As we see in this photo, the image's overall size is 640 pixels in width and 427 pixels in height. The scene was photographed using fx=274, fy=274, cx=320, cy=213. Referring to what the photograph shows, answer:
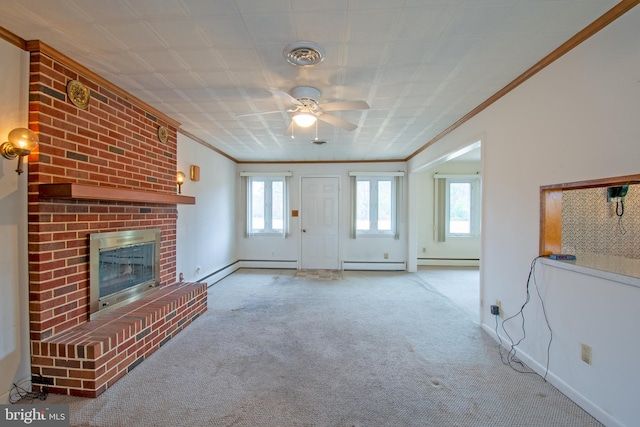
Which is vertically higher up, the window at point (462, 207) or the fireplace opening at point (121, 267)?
the window at point (462, 207)

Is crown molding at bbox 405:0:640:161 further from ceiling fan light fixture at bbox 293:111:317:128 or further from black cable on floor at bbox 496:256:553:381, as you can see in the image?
ceiling fan light fixture at bbox 293:111:317:128

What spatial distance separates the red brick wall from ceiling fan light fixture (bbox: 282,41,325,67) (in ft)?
5.58

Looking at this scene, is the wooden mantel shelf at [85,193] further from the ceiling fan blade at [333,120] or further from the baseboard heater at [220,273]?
the baseboard heater at [220,273]

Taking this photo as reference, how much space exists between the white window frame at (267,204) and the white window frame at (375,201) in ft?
4.75

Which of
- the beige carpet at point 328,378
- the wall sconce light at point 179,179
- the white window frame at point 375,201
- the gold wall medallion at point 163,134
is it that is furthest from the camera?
the white window frame at point 375,201

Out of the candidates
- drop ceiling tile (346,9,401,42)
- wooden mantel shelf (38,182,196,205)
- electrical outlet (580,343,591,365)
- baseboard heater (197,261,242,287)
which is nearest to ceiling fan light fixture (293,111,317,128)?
drop ceiling tile (346,9,401,42)

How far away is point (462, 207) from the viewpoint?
621 cm

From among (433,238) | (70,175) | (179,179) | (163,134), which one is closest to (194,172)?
(179,179)

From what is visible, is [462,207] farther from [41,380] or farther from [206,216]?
[41,380]

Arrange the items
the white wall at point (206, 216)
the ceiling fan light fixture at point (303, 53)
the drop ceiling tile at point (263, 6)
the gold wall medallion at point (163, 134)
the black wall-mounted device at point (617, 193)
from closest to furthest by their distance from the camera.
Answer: the drop ceiling tile at point (263, 6) < the ceiling fan light fixture at point (303, 53) < the black wall-mounted device at point (617, 193) < the gold wall medallion at point (163, 134) < the white wall at point (206, 216)

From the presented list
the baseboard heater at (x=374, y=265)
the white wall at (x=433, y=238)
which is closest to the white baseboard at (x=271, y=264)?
the baseboard heater at (x=374, y=265)

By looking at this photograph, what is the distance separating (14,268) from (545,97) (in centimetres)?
389

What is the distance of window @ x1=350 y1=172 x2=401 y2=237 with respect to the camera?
5867 millimetres

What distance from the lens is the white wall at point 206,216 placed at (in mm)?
3836
